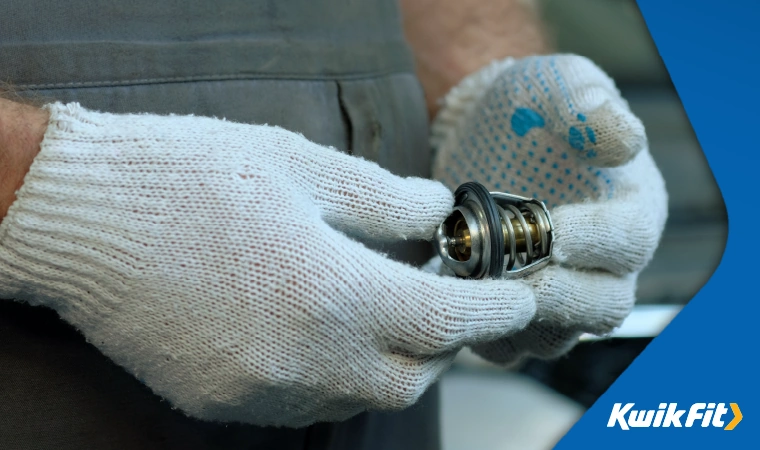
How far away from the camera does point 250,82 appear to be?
1.55ft

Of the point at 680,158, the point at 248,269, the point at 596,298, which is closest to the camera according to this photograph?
the point at 248,269

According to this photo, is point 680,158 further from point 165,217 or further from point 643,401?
point 165,217

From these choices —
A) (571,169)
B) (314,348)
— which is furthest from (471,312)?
(571,169)

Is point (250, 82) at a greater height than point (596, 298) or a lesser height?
greater

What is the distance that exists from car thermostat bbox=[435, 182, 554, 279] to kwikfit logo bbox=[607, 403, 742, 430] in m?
0.27

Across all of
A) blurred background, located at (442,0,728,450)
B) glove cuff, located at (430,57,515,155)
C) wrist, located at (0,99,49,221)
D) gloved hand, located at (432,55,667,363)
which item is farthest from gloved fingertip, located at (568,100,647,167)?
wrist, located at (0,99,49,221)

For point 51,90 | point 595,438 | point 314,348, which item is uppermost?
point 51,90

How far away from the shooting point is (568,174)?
0.52m

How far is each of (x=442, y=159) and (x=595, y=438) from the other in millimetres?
313

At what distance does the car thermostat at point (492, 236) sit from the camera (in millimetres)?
377

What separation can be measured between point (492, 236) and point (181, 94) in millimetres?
241

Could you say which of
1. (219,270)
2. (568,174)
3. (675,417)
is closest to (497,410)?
(675,417)

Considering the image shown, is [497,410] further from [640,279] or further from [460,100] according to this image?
[460,100]

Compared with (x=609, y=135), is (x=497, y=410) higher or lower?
lower
